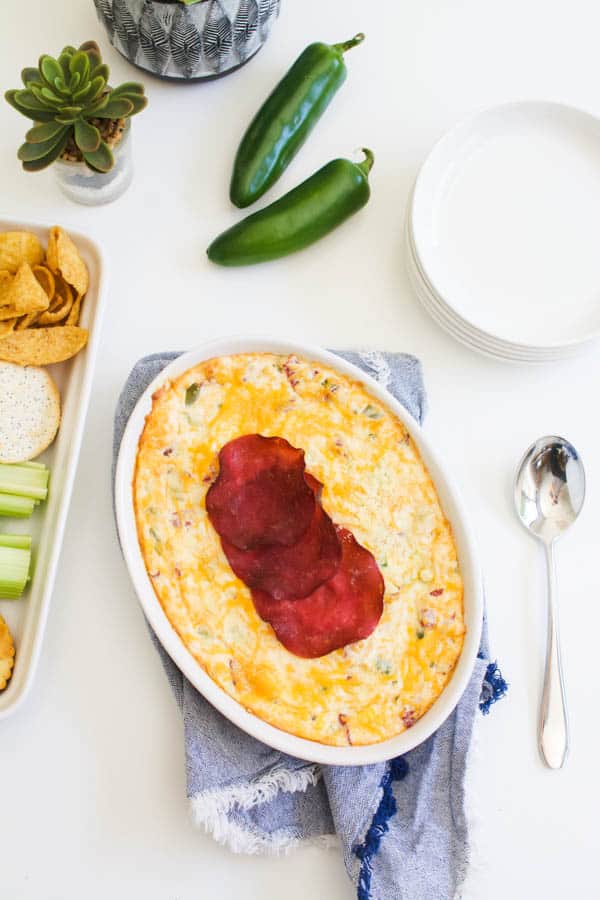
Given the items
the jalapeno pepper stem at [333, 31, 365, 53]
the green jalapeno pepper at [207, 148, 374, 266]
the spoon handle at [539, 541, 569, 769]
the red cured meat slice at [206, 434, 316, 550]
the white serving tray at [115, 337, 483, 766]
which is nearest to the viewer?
the white serving tray at [115, 337, 483, 766]

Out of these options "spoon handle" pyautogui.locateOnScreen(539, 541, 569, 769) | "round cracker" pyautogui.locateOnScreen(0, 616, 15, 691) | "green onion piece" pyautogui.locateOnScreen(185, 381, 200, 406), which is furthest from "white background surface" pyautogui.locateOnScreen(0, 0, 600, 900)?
"green onion piece" pyautogui.locateOnScreen(185, 381, 200, 406)

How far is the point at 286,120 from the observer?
85.7 inches

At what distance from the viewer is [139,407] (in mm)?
1843

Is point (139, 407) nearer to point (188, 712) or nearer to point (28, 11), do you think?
point (188, 712)

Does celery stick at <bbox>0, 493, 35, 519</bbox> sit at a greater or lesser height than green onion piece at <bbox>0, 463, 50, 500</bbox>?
lesser

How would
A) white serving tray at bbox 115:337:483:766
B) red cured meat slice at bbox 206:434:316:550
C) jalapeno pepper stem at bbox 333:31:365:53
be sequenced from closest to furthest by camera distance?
white serving tray at bbox 115:337:483:766, red cured meat slice at bbox 206:434:316:550, jalapeno pepper stem at bbox 333:31:365:53

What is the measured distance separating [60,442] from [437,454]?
2.64 ft

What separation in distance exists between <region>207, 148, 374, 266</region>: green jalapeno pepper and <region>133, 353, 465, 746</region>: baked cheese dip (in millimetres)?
327

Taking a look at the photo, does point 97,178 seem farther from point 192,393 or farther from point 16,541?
point 16,541

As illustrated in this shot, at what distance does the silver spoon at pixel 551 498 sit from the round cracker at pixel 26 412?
3.47 ft

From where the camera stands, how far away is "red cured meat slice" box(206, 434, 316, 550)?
185 cm

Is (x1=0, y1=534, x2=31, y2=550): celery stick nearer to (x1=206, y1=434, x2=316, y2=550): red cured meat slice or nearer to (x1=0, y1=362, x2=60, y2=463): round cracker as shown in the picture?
(x1=0, y1=362, x2=60, y2=463): round cracker

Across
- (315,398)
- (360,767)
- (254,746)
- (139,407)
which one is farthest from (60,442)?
(360,767)

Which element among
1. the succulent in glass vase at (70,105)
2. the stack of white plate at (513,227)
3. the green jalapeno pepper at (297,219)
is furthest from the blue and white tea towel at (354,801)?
the succulent in glass vase at (70,105)
